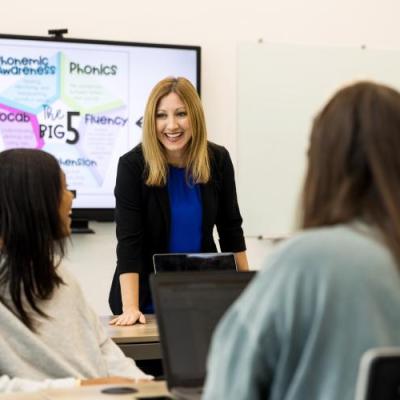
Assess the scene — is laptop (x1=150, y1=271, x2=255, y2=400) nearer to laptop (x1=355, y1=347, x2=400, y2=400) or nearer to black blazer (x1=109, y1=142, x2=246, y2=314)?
laptop (x1=355, y1=347, x2=400, y2=400)

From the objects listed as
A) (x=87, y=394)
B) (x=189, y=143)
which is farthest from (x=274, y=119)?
(x=87, y=394)

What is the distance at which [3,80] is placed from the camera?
13.2 feet

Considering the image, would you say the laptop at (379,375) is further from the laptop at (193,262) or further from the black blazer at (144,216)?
the black blazer at (144,216)

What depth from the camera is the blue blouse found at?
9.43 ft

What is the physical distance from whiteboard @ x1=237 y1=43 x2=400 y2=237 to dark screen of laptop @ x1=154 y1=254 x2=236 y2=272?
195cm

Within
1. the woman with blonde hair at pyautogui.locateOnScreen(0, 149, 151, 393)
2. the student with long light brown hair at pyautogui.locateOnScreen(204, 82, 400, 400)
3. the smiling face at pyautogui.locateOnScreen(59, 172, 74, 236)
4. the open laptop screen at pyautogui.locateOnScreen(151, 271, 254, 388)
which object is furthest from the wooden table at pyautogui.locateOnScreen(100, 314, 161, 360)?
the student with long light brown hair at pyautogui.locateOnScreen(204, 82, 400, 400)

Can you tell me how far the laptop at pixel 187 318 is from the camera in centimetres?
150

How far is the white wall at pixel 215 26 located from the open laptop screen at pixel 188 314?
2.66m

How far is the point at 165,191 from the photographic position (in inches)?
114

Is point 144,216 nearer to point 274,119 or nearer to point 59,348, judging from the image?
point 59,348

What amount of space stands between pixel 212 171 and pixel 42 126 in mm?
1429

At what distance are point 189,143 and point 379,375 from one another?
207 cm

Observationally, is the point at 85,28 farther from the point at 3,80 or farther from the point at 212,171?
the point at 212,171

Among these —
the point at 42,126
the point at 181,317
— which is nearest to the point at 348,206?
the point at 181,317
